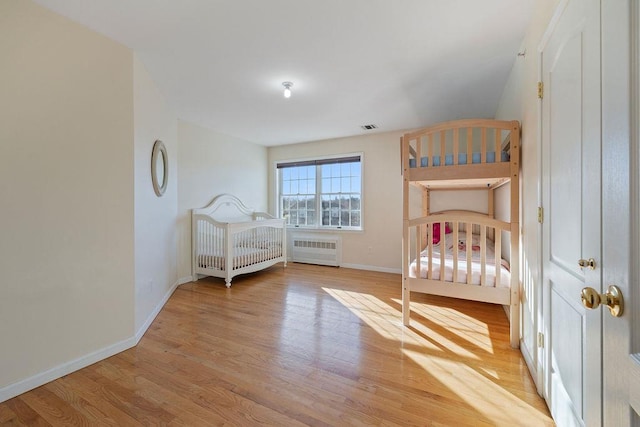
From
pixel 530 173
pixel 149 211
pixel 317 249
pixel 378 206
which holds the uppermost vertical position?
pixel 530 173

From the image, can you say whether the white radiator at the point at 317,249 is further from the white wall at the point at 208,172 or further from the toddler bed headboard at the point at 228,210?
the white wall at the point at 208,172

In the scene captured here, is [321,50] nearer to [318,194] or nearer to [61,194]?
[61,194]

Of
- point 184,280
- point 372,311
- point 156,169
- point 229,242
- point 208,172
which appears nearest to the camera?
point 156,169

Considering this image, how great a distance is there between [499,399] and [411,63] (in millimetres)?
2545

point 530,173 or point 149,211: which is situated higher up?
point 530,173

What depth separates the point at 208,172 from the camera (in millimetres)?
4406

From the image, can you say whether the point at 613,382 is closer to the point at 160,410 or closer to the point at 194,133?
the point at 160,410

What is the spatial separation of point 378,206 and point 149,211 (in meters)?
3.37

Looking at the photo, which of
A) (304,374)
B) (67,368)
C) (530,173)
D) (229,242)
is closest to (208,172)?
(229,242)

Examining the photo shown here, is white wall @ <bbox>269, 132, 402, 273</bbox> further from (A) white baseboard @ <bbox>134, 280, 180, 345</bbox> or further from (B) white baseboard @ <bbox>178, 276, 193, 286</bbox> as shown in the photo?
(A) white baseboard @ <bbox>134, 280, 180, 345</bbox>

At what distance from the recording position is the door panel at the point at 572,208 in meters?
0.94

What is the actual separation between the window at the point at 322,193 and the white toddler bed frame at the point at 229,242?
2.58 feet

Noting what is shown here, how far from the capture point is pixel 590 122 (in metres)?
0.99

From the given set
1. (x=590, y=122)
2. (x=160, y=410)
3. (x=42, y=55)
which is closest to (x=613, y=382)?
(x=590, y=122)
